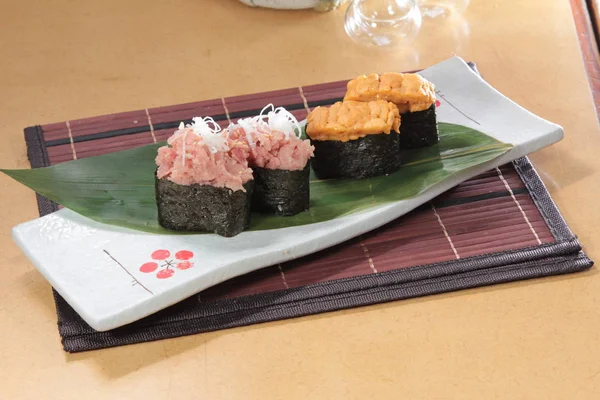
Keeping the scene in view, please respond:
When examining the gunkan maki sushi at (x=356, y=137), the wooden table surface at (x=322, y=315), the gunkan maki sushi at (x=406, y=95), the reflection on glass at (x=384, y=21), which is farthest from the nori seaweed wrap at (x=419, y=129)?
the reflection on glass at (x=384, y=21)

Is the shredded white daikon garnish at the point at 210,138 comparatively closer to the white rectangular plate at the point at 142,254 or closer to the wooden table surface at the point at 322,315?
the white rectangular plate at the point at 142,254

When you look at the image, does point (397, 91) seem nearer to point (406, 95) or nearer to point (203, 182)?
point (406, 95)

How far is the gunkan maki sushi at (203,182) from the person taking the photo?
2.43 m

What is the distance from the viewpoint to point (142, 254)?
97.0 inches

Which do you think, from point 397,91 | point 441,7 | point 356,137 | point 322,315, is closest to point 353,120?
point 356,137

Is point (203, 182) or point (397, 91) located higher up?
point (203, 182)

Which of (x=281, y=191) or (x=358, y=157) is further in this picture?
(x=358, y=157)

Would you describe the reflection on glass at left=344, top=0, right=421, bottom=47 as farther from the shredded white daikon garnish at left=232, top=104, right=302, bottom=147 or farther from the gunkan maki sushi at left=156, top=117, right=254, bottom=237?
Result: the gunkan maki sushi at left=156, top=117, right=254, bottom=237

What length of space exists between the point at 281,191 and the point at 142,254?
397 millimetres

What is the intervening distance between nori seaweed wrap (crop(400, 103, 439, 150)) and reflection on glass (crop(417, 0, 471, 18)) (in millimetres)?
1059

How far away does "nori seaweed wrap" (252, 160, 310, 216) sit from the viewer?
8.39 feet

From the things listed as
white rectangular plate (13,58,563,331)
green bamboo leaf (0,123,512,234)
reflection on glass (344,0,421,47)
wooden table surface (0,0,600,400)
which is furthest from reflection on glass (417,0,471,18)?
white rectangular plate (13,58,563,331)

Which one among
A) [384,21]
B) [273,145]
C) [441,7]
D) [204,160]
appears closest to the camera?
[204,160]

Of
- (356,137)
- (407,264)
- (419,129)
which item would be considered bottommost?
(407,264)
